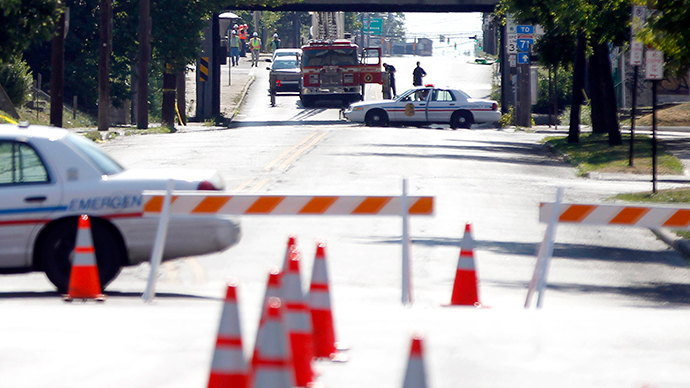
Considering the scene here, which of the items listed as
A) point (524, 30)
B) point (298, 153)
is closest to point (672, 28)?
point (298, 153)

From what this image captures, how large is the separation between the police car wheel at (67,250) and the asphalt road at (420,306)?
237 mm

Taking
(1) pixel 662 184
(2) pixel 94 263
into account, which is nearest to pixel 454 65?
(1) pixel 662 184

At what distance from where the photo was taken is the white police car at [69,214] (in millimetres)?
8734

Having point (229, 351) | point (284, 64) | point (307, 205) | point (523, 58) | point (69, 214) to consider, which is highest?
point (284, 64)

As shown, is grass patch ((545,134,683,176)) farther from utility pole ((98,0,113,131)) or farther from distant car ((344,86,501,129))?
utility pole ((98,0,113,131))

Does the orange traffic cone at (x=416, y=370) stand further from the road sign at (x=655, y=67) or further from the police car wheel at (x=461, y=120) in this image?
the police car wheel at (x=461, y=120)

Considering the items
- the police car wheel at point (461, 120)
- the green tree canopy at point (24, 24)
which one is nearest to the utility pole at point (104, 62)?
the green tree canopy at point (24, 24)

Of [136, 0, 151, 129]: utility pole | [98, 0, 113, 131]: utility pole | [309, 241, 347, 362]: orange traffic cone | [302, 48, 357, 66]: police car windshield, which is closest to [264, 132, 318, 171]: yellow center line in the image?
[98, 0, 113, 131]: utility pole

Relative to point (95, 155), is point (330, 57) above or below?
above

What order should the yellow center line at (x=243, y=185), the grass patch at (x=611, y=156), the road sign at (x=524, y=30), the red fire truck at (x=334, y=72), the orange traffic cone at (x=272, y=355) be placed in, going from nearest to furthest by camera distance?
the orange traffic cone at (x=272, y=355), the yellow center line at (x=243, y=185), the grass patch at (x=611, y=156), the road sign at (x=524, y=30), the red fire truck at (x=334, y=72)

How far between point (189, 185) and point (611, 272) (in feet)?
15.8

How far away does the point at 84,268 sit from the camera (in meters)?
8.31

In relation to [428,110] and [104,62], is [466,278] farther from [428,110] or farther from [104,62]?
[428,110]

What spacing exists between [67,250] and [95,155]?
900 mm
